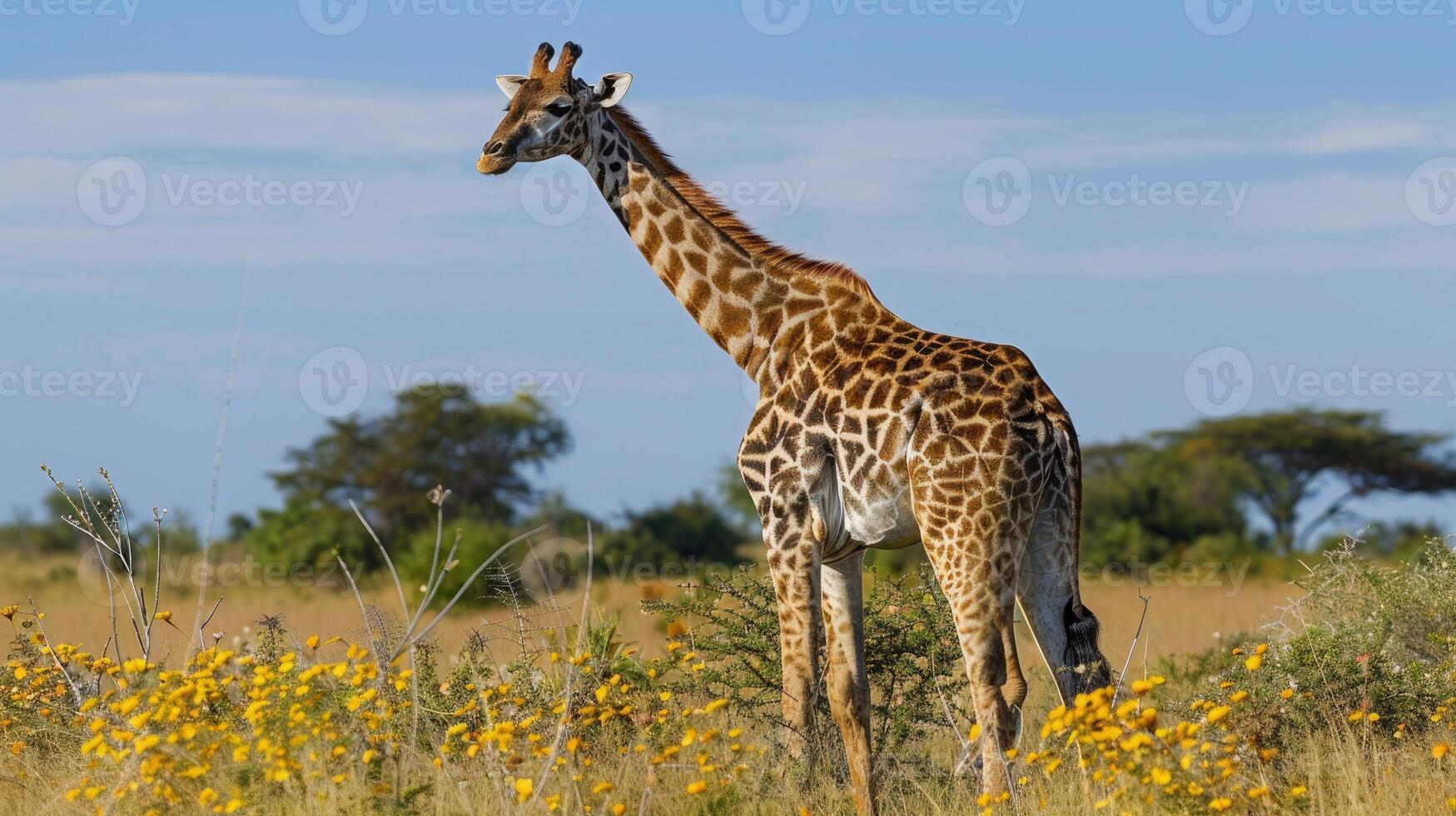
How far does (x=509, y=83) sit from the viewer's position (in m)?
9.69

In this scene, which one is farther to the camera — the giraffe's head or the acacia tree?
the acacia tree

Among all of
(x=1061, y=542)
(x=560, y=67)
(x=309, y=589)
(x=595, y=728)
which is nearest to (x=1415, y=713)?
(x=1061, y=542)

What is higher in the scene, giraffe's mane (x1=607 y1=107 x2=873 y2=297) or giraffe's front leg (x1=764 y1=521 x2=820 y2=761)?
giraffe's mane (x1=607 y1=107 x2=873 y2=297)

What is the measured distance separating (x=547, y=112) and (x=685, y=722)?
3.70 m

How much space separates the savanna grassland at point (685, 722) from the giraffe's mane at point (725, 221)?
7.15ft

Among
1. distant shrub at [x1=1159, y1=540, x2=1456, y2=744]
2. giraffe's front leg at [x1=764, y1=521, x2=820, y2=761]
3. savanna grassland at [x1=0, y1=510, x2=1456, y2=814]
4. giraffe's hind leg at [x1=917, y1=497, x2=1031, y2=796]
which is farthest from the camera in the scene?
distant shrub at [x1=1159, y1=540, x2=1456, y2=744]

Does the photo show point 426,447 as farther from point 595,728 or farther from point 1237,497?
point 595,728

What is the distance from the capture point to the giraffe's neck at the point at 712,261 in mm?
8930

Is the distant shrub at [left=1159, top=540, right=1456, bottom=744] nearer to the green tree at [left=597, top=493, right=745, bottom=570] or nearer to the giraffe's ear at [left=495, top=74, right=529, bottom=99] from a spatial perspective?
the giraffe's ear at [left=495, top=74, right=529, bottom=99]

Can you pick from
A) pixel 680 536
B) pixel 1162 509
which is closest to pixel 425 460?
pixel 680 536

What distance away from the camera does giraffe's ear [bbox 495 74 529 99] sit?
960cm

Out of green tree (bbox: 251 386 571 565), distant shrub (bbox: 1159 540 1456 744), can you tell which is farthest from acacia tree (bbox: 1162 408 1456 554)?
distant shrub (bbox: 1159 540 1456 744)

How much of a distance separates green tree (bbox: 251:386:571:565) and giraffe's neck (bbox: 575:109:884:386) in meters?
30.0

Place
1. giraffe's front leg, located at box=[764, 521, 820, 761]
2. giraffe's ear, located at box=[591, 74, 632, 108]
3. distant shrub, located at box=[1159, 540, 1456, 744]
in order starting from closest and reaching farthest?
1. giraffe's front leg, located at box=[764, 521, 820, 761]
2. distant shrub, located at box=[1159, 540, 1456, 744]
3. giraffe's ear, located at box=[591, 74, 632, 108]
